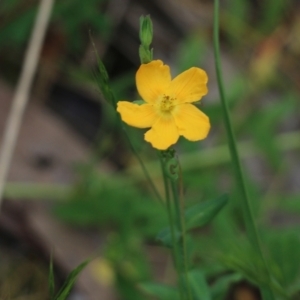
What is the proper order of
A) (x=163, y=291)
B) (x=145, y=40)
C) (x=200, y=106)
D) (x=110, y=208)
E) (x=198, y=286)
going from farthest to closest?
(x=110, y=208), (x=200, y=106), (x=163, y=291), (x=198, y=286), (x=145, y=40)

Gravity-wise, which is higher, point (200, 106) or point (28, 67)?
point (28, 67)

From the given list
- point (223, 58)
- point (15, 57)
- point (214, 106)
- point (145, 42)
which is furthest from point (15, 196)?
point (145, 42)

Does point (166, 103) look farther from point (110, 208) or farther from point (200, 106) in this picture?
point (110, 208)

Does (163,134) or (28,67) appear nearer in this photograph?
(163,134)

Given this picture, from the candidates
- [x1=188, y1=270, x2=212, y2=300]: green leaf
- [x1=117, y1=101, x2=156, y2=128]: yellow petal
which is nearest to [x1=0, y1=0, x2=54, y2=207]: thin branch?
[x1=188, y1=270, x2=212, y2=300]: green leaf

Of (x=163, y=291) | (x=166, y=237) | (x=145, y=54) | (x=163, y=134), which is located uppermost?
(x=145, y=54)

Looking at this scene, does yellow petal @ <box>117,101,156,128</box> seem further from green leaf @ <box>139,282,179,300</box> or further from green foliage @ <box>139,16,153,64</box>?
green leaf @ <box>139,282,179,300</box>

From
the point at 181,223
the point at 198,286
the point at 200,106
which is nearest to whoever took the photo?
the point at 181,223

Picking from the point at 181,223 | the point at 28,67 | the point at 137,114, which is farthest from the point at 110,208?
the point at 137,114
